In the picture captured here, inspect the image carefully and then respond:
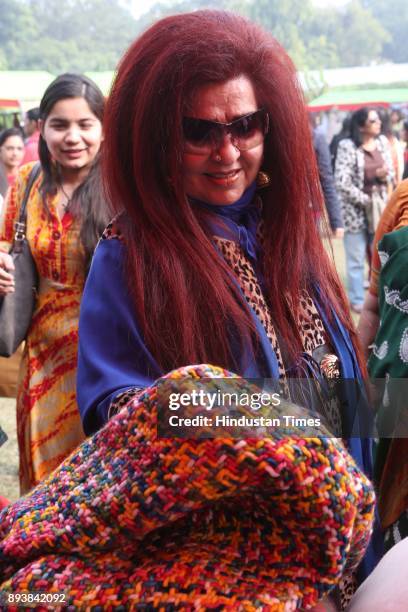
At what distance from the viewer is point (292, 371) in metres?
1.54

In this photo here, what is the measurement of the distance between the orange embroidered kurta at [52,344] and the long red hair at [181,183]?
65.5 inches

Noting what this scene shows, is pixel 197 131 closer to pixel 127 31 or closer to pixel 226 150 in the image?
pixel 226 150

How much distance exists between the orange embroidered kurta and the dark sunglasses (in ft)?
5.75

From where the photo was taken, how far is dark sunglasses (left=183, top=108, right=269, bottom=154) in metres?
1.48

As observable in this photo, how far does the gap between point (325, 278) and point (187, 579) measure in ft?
3.14

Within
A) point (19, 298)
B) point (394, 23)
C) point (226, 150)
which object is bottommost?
point (19, 298)

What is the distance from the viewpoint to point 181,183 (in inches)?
58.9

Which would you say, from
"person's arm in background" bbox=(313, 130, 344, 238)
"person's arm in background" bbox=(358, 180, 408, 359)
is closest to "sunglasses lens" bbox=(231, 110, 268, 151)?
"person's arm in background" bbox=(358, 180, 408, 359)

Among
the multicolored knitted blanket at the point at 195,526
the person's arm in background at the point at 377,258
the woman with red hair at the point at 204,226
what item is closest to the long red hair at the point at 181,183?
the woman with red hair at the point at 204,226

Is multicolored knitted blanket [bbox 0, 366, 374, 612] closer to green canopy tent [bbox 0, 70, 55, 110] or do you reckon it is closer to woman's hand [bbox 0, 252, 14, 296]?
woman's hand [bbox 0, 252, 14, 296]

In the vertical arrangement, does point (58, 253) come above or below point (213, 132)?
below

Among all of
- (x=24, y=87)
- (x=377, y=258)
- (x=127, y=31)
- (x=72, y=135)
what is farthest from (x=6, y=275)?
(x=127, y=31)

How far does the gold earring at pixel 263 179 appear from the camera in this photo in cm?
165

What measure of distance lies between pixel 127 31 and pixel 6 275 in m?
49.4
